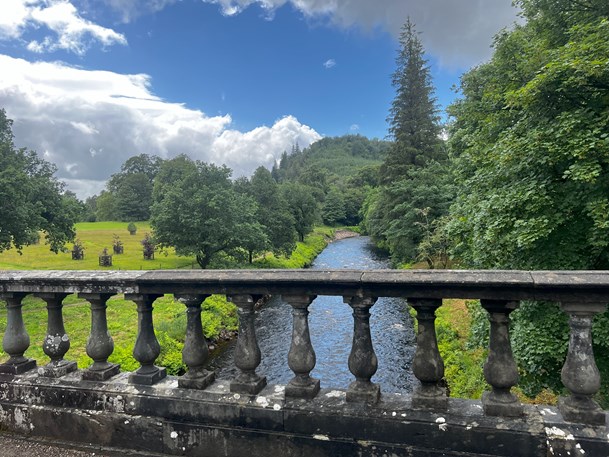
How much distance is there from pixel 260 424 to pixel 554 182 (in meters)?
→ 8.08

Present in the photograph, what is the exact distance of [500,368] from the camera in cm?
264

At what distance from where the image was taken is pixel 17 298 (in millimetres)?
3666

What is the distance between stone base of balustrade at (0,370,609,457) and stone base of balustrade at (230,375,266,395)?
0.17 ft

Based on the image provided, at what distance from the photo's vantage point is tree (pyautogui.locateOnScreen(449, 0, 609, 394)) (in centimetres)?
740

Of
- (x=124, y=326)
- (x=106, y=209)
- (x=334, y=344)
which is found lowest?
(x=334, y=344)

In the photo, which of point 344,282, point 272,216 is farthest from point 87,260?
point 344,282

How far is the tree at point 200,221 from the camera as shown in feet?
94.9

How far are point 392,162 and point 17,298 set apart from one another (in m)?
42.0

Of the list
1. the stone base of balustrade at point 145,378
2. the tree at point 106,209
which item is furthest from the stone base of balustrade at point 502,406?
the tree at point 106,209

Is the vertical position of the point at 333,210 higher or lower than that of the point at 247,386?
higher

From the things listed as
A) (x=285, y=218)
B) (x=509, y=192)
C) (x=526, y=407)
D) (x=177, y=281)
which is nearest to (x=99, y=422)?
(x=177, y=281)

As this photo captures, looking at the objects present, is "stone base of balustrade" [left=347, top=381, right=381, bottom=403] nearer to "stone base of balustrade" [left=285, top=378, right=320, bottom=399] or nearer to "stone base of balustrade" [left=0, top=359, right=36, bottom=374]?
"stone base of balustrade" [left=285, top=378, right=320, bottom=399]

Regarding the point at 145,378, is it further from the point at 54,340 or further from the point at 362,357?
the point at 362,357

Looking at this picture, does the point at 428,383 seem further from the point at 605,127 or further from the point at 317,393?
the point at 605,127
